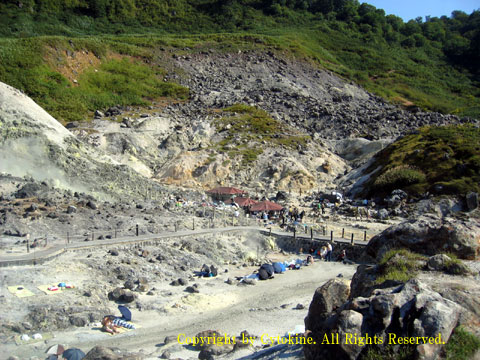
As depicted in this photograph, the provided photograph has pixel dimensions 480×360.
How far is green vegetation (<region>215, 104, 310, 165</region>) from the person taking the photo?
48.8 m

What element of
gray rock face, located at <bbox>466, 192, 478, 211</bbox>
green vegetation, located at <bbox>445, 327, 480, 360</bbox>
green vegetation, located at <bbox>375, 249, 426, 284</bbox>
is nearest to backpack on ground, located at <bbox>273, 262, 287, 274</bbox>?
green vegetation, located at <bbox>375, 249, 426, 284</bbox>

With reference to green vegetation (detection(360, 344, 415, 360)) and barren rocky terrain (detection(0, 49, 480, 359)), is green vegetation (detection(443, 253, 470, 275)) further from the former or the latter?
green vegetation (detection(360, 344, 415, 360))

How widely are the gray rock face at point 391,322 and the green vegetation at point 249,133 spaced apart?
37.7 m

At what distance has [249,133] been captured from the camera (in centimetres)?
5225

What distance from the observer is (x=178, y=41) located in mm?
78188

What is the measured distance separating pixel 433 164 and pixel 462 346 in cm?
3299

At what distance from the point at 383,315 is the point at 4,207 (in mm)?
22674

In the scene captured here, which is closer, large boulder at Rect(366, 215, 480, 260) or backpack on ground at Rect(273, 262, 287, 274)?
large boulder at Rect(366, 215, 480, 260)

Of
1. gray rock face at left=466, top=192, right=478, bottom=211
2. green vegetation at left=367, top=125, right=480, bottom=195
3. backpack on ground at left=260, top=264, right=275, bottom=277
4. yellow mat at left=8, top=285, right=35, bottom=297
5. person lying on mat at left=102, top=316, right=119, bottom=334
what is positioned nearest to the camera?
person lying on mat at left=102, top=316, right=119, bottom=334

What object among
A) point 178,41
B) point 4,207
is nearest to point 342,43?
point 178,41

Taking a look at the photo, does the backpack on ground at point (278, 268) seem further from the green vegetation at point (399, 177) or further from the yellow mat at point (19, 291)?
the green vegetation at point (399, 177)

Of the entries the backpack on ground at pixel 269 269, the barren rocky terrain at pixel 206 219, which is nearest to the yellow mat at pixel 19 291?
the barren rocky terrain at pixel 206 219

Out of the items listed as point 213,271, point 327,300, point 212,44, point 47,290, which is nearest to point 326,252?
point 213,271

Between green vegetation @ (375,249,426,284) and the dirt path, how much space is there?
440 centimetres
